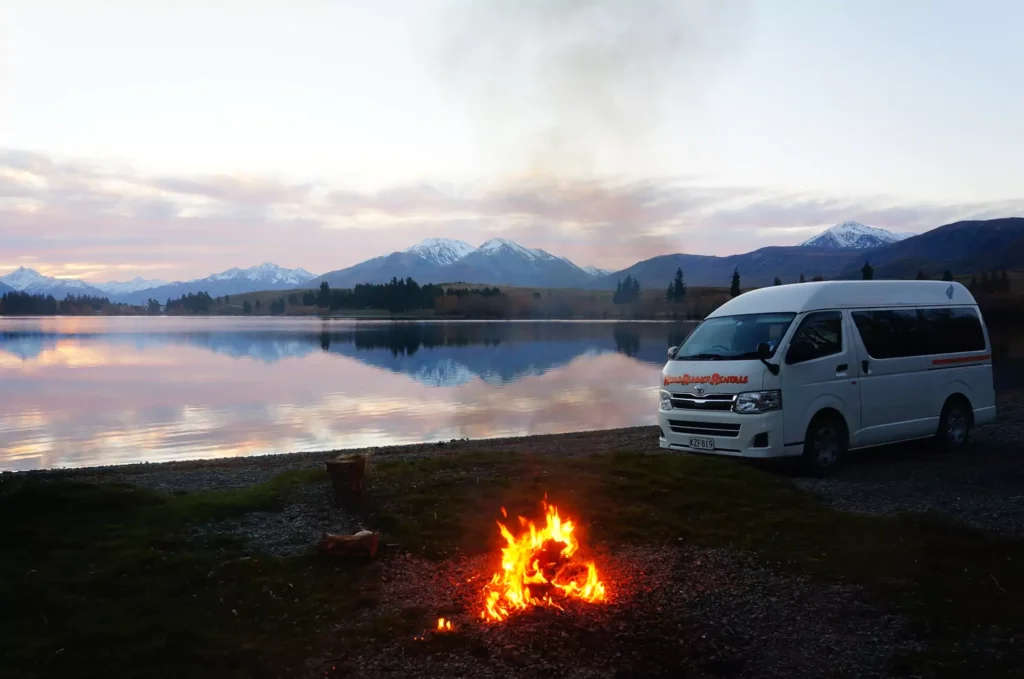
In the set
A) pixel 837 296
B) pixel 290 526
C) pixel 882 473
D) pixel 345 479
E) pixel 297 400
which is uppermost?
pixel 837 296

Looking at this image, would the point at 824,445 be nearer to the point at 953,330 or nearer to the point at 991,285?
the point at 953,330

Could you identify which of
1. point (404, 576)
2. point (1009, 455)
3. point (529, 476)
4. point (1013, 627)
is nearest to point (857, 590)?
point (1013, 627)

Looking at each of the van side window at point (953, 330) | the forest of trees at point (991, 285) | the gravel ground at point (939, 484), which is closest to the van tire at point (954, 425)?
the gravel ground at point (939, 484)

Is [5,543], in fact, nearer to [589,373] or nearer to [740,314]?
[740,314]

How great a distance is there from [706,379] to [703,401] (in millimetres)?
379

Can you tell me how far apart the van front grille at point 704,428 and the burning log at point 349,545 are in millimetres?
6654

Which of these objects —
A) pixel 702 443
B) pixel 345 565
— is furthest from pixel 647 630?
pixel 702 443

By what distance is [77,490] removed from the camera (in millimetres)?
9023

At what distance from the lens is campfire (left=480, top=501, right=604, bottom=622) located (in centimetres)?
683

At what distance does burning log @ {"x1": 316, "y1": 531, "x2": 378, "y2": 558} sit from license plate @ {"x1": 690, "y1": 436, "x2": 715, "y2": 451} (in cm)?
666

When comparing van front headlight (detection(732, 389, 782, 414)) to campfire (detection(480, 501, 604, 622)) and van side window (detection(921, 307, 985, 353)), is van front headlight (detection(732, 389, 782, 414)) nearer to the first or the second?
van side window (detection(921, 307, 985, 353))

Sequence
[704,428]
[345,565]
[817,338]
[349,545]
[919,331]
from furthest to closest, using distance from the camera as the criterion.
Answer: [919,331] < [817,338] < [704,428] < [349,545] < [345,565]

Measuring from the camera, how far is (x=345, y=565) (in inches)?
303

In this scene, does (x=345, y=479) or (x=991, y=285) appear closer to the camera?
(x=345, y=479)
